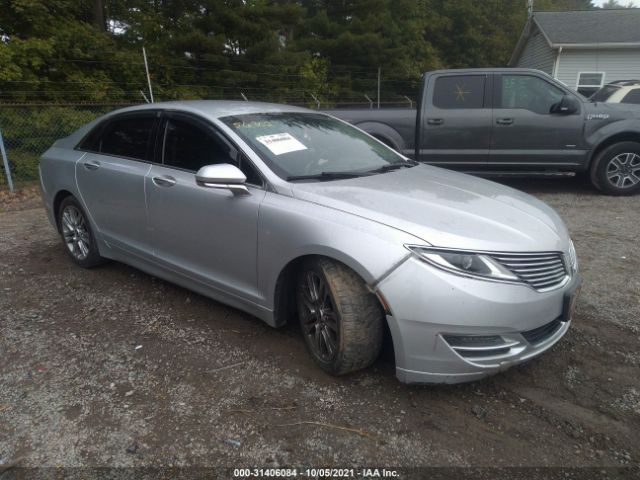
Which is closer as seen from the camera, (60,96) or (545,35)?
(60,96)

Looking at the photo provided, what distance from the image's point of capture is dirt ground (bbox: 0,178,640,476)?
7.17 feet

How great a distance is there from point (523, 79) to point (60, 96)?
10214 millimetres

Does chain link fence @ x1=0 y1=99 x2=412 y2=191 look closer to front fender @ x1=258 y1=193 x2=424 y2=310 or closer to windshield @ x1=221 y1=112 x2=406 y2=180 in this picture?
windshield @ x1=221 y1=112 x2=406 y2=180

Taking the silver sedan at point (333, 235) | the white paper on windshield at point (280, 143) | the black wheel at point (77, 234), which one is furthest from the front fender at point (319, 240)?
the black wheel at point (77, 234)

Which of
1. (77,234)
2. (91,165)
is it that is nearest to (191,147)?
(91,165)

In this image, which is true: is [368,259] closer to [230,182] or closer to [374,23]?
[230,182]

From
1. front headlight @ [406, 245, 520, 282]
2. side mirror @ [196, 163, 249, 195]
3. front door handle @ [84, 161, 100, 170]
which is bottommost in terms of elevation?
front headlight @ [406, 245, 520, 282]

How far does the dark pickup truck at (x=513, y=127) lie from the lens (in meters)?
6.73

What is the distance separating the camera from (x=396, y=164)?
3648 mm

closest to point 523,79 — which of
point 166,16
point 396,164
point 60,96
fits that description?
point 396,164

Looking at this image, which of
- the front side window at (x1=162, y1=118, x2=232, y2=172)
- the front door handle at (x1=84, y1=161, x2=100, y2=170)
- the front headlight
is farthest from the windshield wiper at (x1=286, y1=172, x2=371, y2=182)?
the front door handle at (x1=84, y1=161, x2=100, y2=170)

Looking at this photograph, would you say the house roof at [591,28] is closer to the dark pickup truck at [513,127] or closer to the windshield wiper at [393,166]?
the dark pickup truck at [513,127]

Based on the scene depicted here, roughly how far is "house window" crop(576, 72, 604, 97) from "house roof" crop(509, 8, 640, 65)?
110 centimetres

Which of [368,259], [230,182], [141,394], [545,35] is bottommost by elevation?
[141,394]
